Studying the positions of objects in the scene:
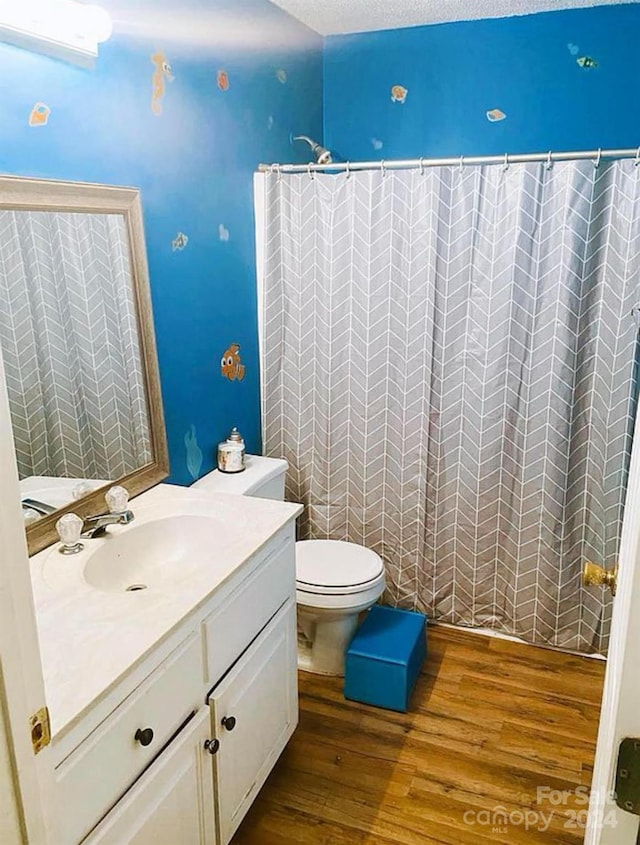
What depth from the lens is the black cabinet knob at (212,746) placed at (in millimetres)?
1493

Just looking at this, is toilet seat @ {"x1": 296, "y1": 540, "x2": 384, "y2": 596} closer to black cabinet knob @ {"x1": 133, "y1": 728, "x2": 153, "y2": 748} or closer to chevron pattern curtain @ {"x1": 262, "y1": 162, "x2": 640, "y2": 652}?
chevron pattern curtain @ {"x1": 262, "y1": 162, "x2": 640, "y2": 652}

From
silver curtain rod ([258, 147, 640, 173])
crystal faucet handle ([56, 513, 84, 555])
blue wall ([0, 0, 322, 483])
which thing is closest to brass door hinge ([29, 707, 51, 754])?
crystal faucet handle ([56, 513, 84, 555])

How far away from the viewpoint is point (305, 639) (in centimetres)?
253

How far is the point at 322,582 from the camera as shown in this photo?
7.55 feet

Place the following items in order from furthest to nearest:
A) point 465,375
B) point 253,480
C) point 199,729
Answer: point 465,375 < point 253,480 < point 199,729

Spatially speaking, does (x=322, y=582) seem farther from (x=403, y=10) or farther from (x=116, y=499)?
(x=403, y=10)

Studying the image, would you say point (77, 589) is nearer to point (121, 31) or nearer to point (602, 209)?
point (121, 31)

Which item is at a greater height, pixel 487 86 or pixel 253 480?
pixel 487 86

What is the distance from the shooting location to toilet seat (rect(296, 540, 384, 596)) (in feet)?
7.48

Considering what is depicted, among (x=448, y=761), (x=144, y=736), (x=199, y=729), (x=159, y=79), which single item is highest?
(x=159, y=79)

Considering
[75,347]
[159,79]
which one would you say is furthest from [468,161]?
[75,347]

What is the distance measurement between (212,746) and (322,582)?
0.86m

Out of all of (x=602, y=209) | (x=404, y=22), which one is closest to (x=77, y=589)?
(x=602, y=209)

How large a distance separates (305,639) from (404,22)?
2467mm
